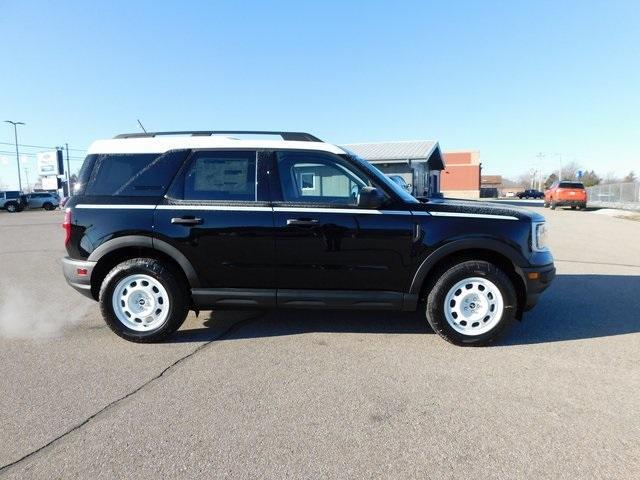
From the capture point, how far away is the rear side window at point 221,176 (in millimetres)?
4141

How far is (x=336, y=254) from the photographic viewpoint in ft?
13.2

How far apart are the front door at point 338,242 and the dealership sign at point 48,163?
236 feet

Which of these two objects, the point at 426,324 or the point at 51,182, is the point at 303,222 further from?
the point at 51,182

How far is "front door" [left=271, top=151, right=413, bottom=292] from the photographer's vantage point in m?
3.99

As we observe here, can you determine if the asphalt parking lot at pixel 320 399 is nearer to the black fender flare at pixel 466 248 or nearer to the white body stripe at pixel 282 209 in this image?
the black fender flare at pixel 466 248

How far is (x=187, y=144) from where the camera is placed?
4223mm

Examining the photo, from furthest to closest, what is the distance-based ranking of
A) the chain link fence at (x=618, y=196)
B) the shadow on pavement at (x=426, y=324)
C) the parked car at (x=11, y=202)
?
the parked car at (x=11, y=202)
the chain link fence at (x=618, y=196)
the shadow on pavement at (x=426, y=324)

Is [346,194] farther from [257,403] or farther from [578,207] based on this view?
[578,207]

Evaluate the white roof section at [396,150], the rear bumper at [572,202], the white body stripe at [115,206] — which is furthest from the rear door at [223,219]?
the rear bumper at [572,202]

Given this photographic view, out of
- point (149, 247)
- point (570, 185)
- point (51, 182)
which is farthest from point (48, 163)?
point (149, 247)

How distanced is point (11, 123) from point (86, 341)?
65213 mm

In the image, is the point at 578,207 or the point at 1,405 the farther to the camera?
the point at 578,207

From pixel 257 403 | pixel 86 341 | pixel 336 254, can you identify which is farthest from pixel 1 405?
pixel 336 254

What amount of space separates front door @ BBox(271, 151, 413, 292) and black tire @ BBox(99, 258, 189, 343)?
3.27 ft
